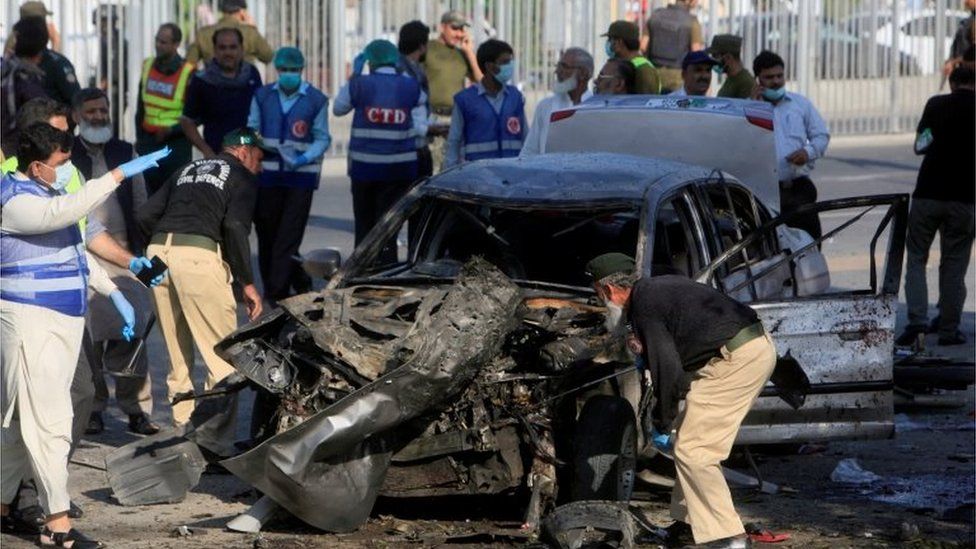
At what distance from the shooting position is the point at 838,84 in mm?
26016

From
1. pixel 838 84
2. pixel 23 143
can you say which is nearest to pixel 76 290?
pixel 23 143

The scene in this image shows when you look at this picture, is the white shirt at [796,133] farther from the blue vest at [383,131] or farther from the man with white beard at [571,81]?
the blue vest at [383,131]

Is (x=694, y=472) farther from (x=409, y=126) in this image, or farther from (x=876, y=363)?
(x=409, y=126)

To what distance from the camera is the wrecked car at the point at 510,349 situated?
7.83 m

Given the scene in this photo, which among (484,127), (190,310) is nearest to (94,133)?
(190,310)

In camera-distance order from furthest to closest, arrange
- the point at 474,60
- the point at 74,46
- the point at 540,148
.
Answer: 1. the point at 74,46
2. the point at 474,60
3. the point at 540,148

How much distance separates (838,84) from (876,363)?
1763 cm

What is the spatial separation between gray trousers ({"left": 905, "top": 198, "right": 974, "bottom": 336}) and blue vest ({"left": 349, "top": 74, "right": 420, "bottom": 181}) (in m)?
3.85

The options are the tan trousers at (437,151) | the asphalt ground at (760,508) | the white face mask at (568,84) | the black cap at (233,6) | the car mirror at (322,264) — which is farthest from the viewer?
the black cap at (233,6)

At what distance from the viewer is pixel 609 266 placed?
7805 mm

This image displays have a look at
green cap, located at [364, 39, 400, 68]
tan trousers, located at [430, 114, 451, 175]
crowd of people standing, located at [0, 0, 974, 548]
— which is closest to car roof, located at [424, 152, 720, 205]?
crowd of people standing, located at [0, 0, 974, 548]

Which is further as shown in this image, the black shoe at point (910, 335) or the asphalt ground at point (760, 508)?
the black shoe at point (910, 335)

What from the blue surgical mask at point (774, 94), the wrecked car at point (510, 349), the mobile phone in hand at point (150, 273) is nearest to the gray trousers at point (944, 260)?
the blue surgical mask at point (774, 94)

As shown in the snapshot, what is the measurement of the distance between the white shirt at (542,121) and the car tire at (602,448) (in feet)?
14.4
